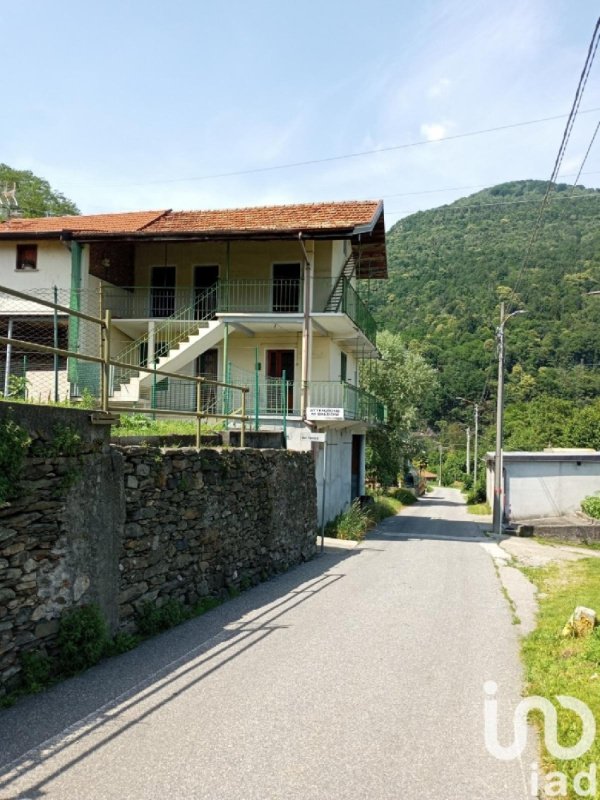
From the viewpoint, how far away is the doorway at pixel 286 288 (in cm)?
2341

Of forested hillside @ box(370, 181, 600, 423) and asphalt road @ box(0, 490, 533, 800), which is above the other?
forested hillside @ box(370, 181, 600, 423)

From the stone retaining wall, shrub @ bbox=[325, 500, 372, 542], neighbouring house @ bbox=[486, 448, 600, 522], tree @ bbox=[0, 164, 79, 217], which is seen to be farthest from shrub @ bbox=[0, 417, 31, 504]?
tree @ bbox=[0, 164, 79, 217]

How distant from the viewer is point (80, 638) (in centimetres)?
670

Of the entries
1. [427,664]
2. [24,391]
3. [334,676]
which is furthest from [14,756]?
[24,391]

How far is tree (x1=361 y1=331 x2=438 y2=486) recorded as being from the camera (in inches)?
1507

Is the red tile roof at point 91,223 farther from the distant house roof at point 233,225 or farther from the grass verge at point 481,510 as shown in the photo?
the grass verge at point 481,510

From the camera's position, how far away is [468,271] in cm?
9250

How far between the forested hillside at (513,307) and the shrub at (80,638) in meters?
65.0

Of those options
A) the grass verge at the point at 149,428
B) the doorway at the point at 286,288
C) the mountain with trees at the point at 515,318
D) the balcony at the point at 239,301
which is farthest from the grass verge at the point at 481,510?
the grass verge at the point at 149,428

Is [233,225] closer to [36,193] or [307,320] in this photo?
[307,320]

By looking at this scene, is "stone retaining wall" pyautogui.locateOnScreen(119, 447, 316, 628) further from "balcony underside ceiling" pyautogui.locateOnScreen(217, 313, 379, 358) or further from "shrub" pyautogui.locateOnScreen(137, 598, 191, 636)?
"balcony underside ceiling" pyautogui.locateOnScreen(217, 313, 379, 358)

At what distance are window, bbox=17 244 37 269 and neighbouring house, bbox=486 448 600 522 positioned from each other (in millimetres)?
19199

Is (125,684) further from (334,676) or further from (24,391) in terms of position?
(24,391)

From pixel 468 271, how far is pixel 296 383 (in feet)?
246
